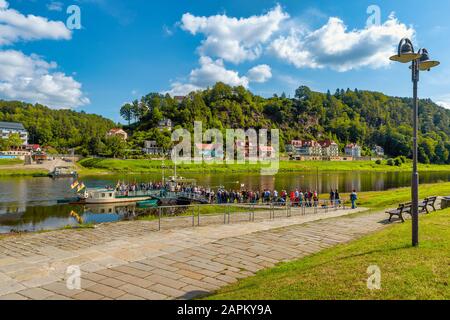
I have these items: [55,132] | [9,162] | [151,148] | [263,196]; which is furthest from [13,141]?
[263,196]

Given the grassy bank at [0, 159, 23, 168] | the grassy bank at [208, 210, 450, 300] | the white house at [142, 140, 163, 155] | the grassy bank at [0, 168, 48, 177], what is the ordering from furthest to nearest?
the white house at [142, 140, 163, 155] → the grassy bank at [0, 159, 23, 168] → the grassy bank at [0, 168, 48, 177] → the grassy bank at [208, 210, 450, 300]

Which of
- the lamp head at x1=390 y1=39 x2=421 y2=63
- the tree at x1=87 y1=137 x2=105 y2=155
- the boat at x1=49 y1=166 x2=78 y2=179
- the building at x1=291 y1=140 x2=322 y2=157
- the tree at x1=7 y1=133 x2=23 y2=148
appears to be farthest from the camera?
the building at x1=291 y1=140 x2=322 y2=157

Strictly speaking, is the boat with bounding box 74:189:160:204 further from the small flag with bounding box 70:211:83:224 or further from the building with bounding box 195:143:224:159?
the building with bounding box 195:143:224:159

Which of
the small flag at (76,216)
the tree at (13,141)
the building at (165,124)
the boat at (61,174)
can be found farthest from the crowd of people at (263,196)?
the building at (165,124)

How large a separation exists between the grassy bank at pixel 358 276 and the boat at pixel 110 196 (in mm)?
38184

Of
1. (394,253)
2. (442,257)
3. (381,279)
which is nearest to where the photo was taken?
(381,279)

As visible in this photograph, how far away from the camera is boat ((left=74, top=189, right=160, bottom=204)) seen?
43812 mm

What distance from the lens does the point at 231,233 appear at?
1445 cm

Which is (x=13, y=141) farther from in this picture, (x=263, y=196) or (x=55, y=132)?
(x=263, y=196)

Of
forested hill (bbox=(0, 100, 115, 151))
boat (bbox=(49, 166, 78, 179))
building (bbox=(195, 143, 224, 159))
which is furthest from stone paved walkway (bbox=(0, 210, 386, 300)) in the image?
forested hill (bbox=(0, 100, 115, 151))

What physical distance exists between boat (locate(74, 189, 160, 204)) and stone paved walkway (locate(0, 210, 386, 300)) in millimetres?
29793
